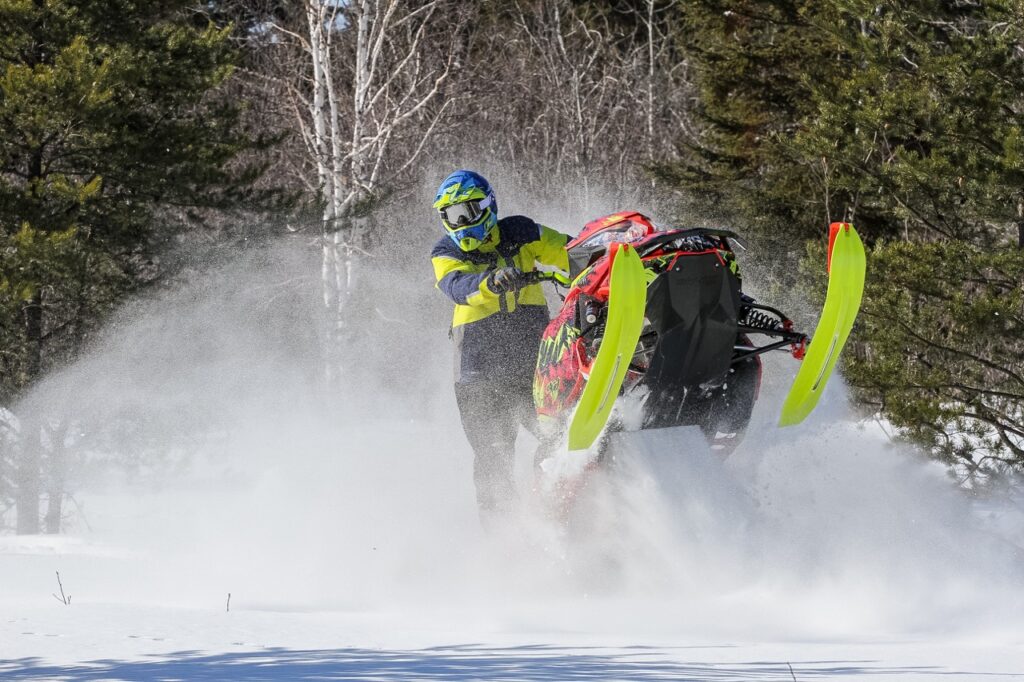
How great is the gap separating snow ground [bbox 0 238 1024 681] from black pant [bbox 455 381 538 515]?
8.2 inches

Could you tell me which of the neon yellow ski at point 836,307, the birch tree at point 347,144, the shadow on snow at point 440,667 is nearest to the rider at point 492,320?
the neon yellow ski at point 836,307

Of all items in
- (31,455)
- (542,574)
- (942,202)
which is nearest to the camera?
(542,574)

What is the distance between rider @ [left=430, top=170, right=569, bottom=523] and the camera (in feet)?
21.0

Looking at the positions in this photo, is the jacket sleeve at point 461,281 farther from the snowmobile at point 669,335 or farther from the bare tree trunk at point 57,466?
the bare tree trunk at point 57,466

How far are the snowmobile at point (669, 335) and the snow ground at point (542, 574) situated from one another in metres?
0.27

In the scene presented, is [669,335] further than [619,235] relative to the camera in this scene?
No

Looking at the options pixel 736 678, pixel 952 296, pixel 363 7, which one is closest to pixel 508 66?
pixel 363 7

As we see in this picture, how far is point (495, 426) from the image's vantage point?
6.76 m

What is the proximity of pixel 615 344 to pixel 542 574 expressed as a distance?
1.72 m

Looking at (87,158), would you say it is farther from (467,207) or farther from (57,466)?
(467,207)

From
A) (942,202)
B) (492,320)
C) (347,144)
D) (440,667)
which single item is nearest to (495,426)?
(492,320)

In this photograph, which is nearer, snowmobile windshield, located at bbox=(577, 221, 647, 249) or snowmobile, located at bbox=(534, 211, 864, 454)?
snowmobile, located at bbox=(534, 211, 864, 454)

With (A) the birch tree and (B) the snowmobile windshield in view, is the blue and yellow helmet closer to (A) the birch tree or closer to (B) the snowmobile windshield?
(B) the snowmobile windshield

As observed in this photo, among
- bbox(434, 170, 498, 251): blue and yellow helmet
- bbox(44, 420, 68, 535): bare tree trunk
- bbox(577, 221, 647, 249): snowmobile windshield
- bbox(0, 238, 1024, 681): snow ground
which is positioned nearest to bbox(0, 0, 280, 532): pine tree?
bbox(44, 420, 68, 535): bare tree trunk
